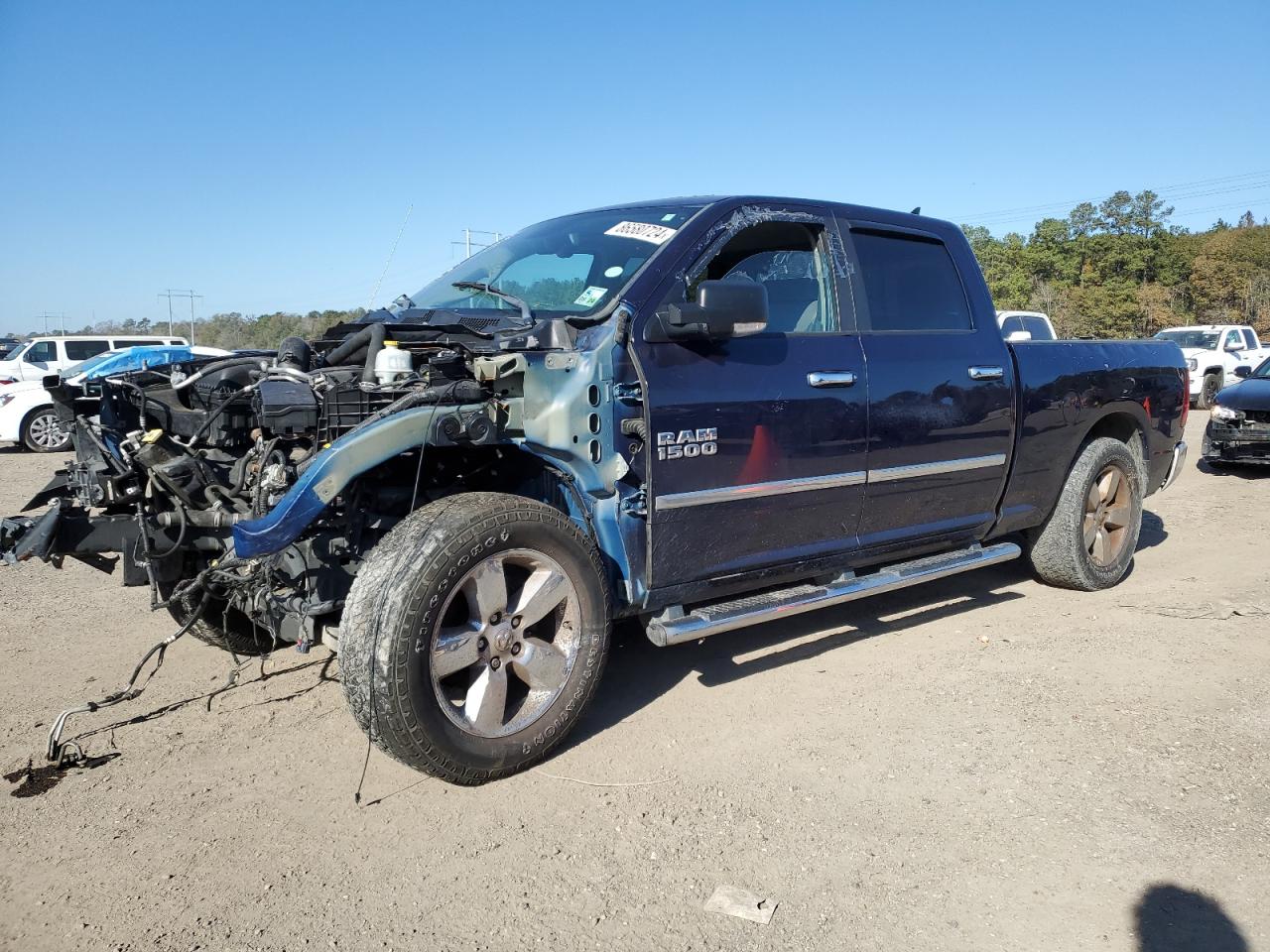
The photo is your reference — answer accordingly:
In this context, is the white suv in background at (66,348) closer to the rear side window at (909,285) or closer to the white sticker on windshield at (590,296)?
the white sticker on windshield at (590,296)

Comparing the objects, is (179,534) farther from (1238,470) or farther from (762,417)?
(1238,470)

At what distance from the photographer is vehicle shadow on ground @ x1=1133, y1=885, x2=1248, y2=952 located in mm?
2385

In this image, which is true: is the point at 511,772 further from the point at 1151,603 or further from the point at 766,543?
the point at 1151,603

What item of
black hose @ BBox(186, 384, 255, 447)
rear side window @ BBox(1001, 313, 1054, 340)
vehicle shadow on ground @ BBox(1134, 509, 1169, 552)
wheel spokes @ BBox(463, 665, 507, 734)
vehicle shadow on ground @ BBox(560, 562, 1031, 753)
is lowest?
vehicle shadow on ground @ BBox(1134, 509, 1169, 552)

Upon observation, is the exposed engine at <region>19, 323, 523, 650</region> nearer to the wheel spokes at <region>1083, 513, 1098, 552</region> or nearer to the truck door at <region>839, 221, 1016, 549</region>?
the truck door at <region>839, 221, 1016, 549</region>

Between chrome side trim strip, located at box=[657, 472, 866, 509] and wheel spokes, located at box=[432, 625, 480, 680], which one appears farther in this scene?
chrome side trim strip, located at box=[657, 472, 866, 509]

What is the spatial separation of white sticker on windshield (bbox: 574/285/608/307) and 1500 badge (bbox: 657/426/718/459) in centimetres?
64

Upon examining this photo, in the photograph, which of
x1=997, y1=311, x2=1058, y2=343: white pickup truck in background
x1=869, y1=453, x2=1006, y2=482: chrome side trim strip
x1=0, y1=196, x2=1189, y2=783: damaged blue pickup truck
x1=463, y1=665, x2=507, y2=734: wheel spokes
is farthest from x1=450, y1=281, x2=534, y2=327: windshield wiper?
x1=997, y1=311, x2=1058, y2=343: white pickup truck in background

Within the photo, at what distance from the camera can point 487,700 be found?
10.3 feet

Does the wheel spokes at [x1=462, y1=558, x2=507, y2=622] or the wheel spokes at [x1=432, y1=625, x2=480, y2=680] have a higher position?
the wheel spokes at [x1=462, y1=558, x2=507, y2=622]

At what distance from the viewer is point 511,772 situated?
3.26 m

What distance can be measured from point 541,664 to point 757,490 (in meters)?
1.10

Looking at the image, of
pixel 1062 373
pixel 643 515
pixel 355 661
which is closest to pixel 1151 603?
pixel 1062 373

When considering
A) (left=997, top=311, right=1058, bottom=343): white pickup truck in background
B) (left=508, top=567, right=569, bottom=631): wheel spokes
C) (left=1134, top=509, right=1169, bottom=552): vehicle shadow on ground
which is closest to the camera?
(left=508, top=567, right=569, bottom=631): wheel spokes
